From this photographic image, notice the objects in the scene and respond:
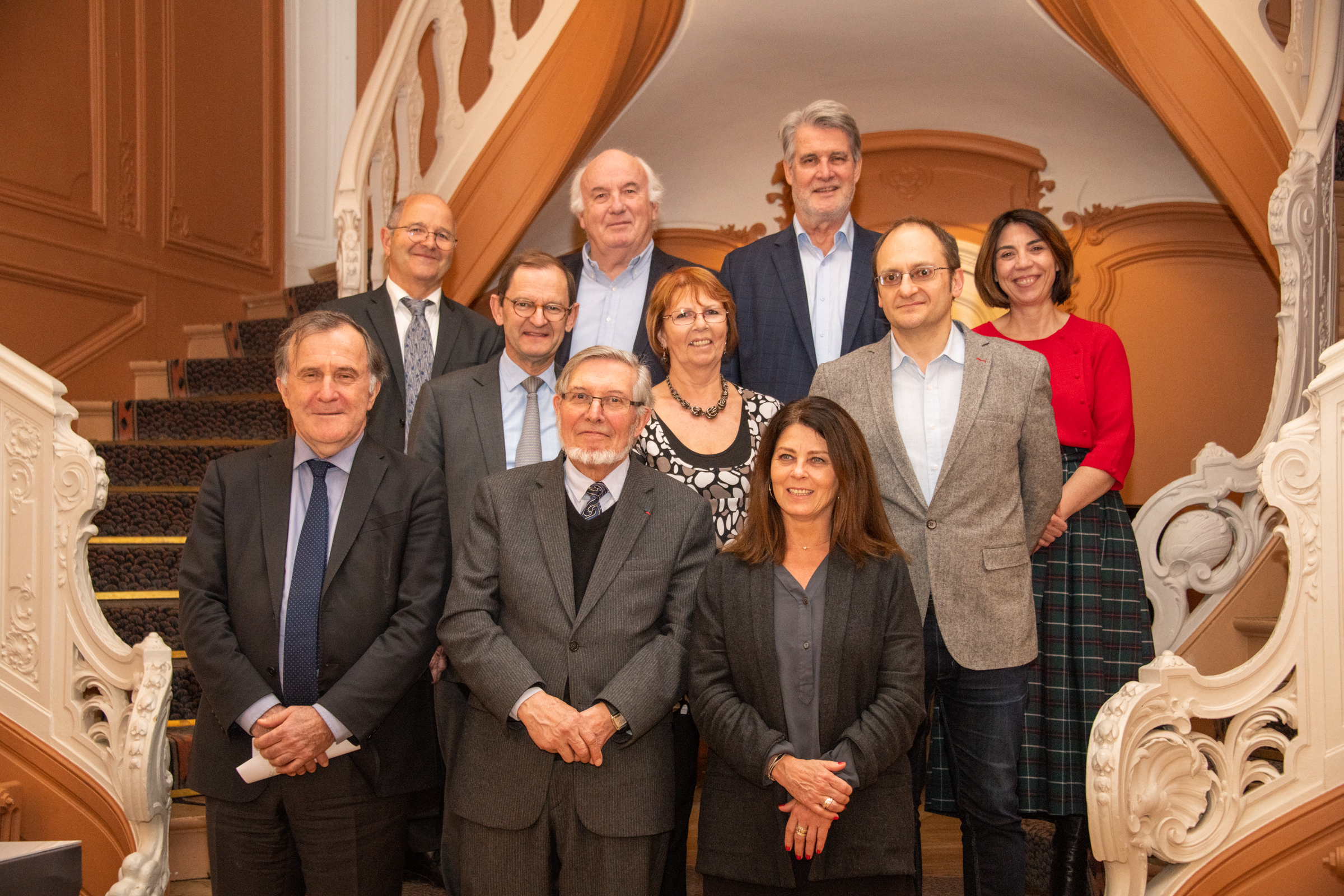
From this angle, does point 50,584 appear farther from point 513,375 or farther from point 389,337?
point 513,375

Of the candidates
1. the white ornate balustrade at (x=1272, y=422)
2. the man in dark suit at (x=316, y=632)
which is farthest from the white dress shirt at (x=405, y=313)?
the white ornate balustrade at (x=1272, y=422)

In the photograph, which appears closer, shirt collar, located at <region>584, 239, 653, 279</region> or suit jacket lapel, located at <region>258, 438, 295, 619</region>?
suit jacket lapel, located at <region>258, 438, 295, 619</region>

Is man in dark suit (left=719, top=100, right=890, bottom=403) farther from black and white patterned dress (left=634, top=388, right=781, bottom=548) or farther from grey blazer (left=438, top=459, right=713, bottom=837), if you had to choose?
grey blazer (left=438, top=459, right=713, bottom=837)

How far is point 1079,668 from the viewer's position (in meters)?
2.50

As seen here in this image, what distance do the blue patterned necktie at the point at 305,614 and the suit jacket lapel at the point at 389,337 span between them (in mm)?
801

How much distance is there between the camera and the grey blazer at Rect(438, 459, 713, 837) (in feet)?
6.45

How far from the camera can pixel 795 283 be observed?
274cm

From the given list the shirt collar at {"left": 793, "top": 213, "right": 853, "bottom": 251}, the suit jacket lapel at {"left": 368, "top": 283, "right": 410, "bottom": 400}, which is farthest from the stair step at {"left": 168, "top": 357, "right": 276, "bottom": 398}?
the shirt collar at {"left": 793, "top": 213, "right": 853, "bottom": 251}

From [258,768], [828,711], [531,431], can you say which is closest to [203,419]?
[531,431]

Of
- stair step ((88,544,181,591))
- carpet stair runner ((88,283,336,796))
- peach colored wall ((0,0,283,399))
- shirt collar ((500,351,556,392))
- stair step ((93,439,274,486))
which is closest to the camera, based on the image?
shirt collar ((500,351,556,392))

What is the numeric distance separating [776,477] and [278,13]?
223 inches

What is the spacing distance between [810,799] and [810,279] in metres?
1.44

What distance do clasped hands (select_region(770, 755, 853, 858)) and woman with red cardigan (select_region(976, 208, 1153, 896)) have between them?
31.7 inches

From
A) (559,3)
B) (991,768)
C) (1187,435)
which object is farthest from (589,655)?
(1187,435)
